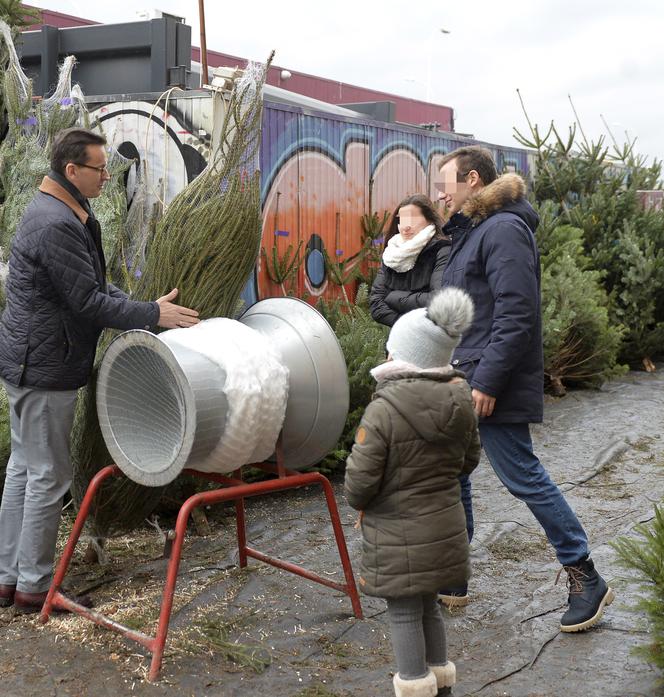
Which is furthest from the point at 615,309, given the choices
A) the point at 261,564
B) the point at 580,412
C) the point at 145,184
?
the point at 261,564

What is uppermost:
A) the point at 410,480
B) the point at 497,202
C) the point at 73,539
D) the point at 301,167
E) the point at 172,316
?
the point at 301,167

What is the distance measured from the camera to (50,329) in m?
3.73

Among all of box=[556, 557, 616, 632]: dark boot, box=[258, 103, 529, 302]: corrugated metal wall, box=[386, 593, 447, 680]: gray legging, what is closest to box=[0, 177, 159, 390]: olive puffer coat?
box=[386, 593, 447, 680]: gray legging

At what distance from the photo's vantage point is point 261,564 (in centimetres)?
443

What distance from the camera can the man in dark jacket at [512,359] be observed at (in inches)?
138

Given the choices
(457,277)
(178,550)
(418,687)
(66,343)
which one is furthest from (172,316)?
(418,687)

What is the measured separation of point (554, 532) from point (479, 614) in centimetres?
53

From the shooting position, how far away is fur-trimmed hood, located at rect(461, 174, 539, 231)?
365 centimetres

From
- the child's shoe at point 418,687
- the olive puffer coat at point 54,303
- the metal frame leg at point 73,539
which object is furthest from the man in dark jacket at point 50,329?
the child's shoe at point 418,687

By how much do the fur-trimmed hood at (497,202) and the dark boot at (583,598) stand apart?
1378 millimetres

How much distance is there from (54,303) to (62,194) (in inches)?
17.8

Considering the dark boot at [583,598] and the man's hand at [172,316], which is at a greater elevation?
the man's hand at [172,316]

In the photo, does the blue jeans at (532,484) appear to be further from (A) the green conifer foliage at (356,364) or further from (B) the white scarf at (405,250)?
(A) the green conifer foliage at (356,364)

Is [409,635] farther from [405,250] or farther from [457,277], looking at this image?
[405,250]
